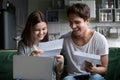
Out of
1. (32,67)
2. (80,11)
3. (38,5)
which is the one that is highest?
(38,5)

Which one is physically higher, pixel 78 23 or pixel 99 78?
pixel 78 23

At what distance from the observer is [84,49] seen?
177 cm

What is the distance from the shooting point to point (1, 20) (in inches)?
170

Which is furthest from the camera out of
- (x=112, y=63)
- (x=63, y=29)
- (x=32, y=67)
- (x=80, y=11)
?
(x=63, y=29)

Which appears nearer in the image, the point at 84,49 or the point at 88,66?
the point at 88,66

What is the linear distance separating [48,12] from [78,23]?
3550 mm

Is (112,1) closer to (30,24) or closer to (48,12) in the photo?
(48,12)

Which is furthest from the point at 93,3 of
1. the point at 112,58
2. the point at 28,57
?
the point at 28,57

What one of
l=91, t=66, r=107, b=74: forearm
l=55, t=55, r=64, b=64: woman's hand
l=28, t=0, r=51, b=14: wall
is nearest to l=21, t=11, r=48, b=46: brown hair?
l=55, t=55, r=64, b=64: woman's hand

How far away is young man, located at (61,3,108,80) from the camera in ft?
5.69

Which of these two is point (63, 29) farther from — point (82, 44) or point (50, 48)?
point (50, 48)

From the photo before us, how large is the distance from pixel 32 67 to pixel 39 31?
1.02 feet

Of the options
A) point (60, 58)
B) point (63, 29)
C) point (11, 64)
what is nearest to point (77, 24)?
point (60, 58)

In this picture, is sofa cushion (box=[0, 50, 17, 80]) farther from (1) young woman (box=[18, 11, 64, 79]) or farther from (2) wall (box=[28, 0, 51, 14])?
(2) wall (box=[28, 0, 51, 14])
